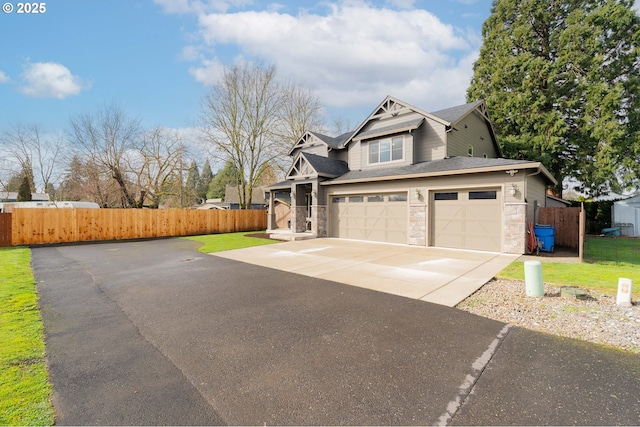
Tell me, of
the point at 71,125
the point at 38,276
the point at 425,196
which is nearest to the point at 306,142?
the point at 425,196

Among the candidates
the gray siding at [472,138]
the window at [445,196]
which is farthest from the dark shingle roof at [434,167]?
the gray siding at [472,138]

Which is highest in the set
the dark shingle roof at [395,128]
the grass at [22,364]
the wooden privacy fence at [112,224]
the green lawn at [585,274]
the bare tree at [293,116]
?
the bare tree at [293,116]

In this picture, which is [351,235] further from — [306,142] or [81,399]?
[81,399]

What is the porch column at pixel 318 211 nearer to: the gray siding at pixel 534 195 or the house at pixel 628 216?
the gray siding at pixel 534 195

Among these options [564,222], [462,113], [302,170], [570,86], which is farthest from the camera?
[570,86]

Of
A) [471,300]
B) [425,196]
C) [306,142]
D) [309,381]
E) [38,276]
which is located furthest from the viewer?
[306,142]

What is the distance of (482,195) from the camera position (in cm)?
1124

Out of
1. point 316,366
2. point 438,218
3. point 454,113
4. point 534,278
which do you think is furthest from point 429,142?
point 316,366

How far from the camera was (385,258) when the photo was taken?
31.7 ft

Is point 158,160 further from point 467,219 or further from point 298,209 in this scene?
point 467,219

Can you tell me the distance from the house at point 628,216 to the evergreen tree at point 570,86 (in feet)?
3.55

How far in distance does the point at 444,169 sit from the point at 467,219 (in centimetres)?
236

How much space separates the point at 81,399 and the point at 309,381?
2.10m

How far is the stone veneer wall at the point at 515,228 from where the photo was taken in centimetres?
1021
